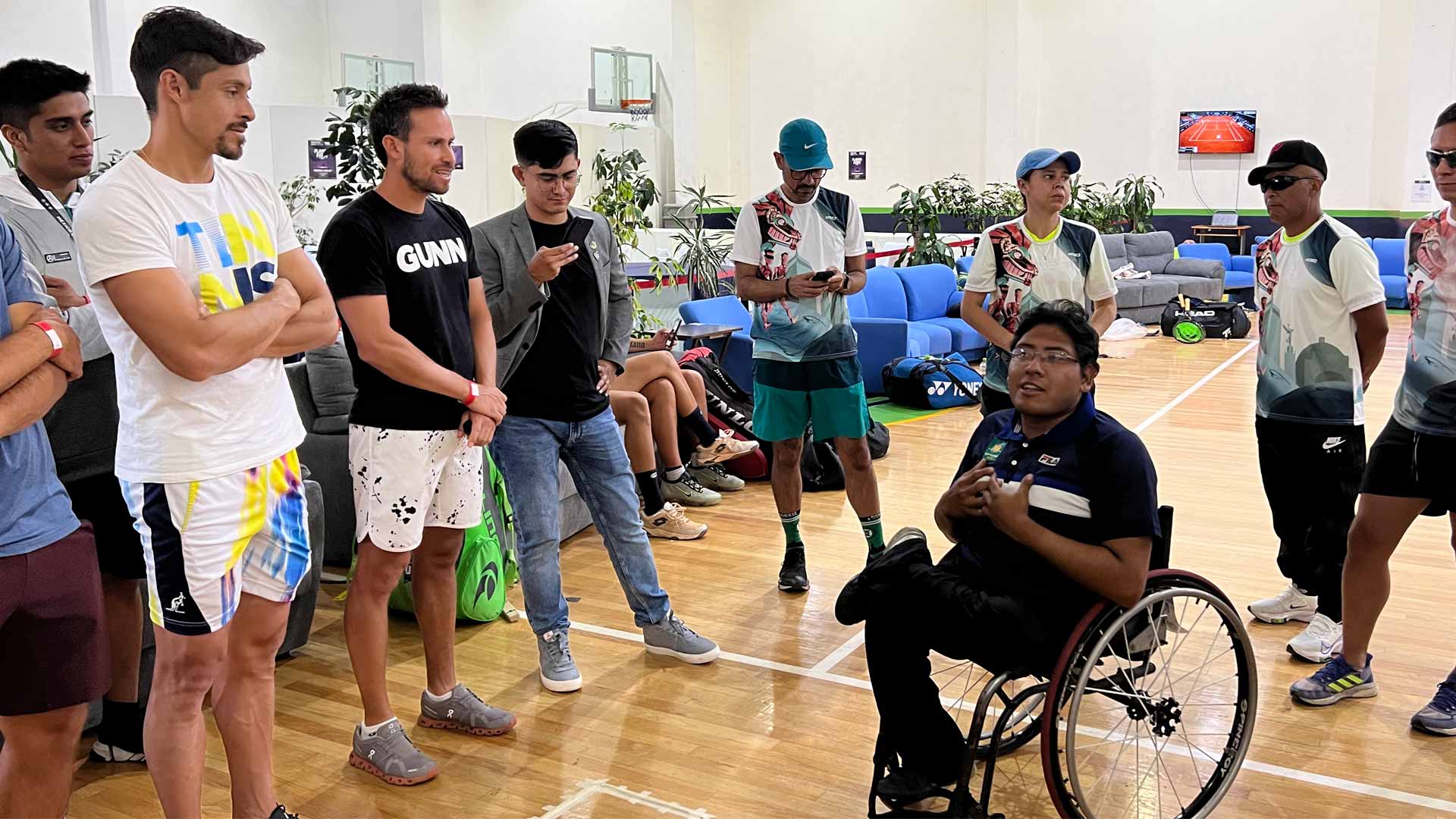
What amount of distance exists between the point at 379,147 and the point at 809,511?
10.5 ft

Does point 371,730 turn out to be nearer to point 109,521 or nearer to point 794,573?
point 109,521

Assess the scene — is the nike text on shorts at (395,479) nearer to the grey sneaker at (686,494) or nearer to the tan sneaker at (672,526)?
the tan sneaker at (672,526)

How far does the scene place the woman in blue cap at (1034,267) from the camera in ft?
13.0

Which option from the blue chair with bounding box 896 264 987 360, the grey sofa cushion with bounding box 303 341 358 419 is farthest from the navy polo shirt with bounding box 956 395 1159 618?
the blue chair with bounding box 896 264 987 360

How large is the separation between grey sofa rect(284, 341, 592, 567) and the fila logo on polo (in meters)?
1.63

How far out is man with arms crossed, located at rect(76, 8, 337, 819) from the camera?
2.06 m

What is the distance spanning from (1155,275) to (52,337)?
12985mm

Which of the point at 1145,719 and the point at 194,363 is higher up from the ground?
the point at 194,363

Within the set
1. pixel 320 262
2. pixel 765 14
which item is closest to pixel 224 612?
pixel 320 262

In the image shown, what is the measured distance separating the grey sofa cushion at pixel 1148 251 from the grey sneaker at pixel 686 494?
363 inches

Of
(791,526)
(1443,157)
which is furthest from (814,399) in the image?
(1443,157)

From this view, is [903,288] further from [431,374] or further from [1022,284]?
[431,374]

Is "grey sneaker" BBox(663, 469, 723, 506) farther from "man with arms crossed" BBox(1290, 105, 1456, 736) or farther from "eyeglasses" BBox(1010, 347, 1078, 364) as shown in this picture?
"eyeglasses" BBox(1010, 347, 1078, 364)

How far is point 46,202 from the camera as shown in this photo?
9.58 feet
